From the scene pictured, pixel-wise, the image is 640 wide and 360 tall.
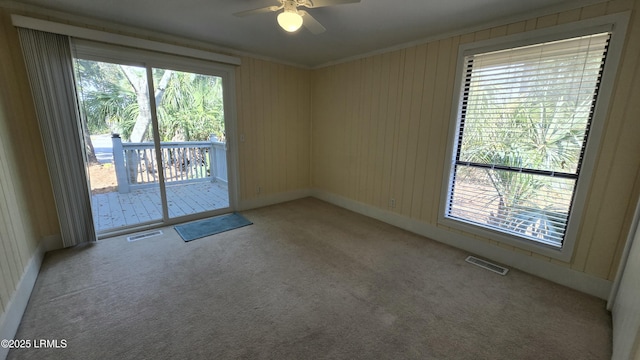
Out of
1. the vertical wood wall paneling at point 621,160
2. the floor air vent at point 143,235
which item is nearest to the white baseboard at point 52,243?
the floor air vent at point 143,235

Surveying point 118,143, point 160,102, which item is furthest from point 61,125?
point 118,143

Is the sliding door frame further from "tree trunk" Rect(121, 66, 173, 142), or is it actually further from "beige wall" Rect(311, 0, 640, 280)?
"beige wall" Rect(311, 0, 640, 280)

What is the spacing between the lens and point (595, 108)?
197 centimetres

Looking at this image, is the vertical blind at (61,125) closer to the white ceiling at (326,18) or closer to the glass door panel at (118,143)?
the glass door panel at (118,143)

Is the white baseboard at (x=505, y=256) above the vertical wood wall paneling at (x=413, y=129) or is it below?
below

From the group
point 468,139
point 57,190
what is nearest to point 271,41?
point 468,139

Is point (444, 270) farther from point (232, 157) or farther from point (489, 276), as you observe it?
point (232, 157)

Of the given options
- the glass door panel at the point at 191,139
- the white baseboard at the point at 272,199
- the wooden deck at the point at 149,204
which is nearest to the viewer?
the wooden deck at the point at 149,204

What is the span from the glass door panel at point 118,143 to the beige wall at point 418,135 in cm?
265

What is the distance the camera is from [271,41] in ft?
10.2

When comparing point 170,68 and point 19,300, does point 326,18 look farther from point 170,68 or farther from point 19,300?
point 19,300

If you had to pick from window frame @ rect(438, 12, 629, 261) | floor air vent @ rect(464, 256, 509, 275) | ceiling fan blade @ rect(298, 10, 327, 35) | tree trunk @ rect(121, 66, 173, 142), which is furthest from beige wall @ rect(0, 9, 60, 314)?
window frame @ rect(438, 12, 629, 261)

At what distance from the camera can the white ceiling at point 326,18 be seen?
211cm

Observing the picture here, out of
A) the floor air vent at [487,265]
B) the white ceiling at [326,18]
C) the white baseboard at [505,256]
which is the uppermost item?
the white ceiling at [326,18]
